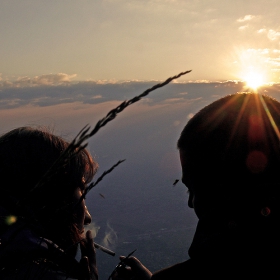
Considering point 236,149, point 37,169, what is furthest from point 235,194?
point 37,169

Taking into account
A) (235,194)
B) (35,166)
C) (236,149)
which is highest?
(236,149)

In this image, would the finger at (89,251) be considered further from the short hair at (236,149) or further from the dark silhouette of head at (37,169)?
the short hair at (236,149)

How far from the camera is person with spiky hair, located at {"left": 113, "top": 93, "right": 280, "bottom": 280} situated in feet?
7.00

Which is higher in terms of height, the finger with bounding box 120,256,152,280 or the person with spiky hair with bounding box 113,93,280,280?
the person with spiky hair with bounding box 113,93,280,280

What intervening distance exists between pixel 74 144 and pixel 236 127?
4.67ft

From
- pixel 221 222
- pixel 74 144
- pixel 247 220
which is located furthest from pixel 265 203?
pixel 74 144

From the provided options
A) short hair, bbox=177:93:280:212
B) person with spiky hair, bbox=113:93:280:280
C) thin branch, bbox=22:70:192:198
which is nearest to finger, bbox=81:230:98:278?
person with spiky hair, bbox=113:93:280:280

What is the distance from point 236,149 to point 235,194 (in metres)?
0.26

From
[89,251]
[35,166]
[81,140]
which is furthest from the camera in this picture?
[89,251]

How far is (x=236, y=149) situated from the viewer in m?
2.19

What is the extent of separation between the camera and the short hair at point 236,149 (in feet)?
7.04

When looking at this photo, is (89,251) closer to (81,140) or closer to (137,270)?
(137,270)

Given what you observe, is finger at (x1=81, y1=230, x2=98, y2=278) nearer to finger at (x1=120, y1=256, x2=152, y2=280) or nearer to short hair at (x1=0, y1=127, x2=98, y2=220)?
finger at (x1=120, y1=256, x2=152, y2=280)

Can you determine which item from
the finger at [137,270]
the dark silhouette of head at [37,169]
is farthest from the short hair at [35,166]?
the finger at [137,270]
